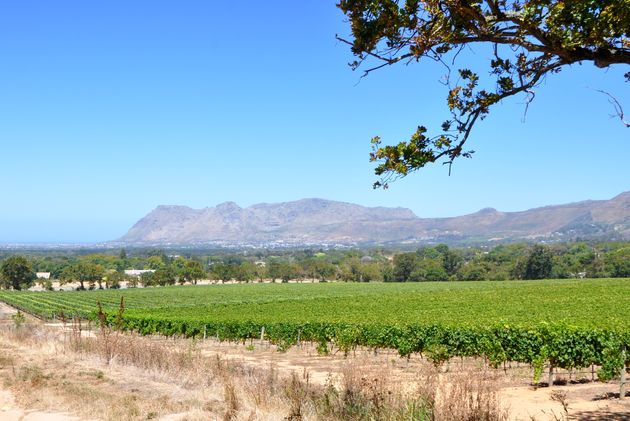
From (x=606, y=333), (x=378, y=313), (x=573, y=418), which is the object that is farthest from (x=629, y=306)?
(x=573, y=418)

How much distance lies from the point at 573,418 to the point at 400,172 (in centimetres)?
633

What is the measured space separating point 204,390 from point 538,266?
134460 millimetres

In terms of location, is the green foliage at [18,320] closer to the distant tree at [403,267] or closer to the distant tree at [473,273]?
the distant tree at [473,273]

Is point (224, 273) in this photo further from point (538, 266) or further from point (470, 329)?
point (470, 329)

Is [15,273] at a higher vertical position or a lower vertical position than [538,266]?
higher

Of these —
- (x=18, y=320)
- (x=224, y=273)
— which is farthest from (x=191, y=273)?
(x=18, y=320)

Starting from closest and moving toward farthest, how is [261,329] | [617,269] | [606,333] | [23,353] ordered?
[23,353], [606,333], [261,329], [617,269]

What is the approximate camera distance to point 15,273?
138875mm

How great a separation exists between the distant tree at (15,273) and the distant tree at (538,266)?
126 m

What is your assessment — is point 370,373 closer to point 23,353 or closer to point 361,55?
point 361,55

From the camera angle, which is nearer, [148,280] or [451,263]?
[148,280]

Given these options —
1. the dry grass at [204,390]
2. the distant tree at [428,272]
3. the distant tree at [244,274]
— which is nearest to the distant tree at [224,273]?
the distant tree at [244,274]

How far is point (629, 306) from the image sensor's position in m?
46.2

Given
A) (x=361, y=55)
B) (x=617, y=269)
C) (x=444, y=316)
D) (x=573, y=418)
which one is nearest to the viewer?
(x=361, y=55)
